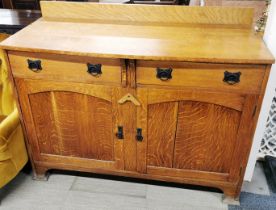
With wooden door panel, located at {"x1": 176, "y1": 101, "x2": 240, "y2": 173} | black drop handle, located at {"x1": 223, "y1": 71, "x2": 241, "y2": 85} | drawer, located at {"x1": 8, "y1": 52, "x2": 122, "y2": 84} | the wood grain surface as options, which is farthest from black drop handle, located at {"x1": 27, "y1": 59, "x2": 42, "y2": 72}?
black drop handle, located at {"x1": 223, "y1": 71, "x2": 241, "y2": 85}

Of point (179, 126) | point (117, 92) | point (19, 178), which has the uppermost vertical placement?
point (117, 92)

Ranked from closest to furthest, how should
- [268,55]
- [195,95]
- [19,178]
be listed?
1. [268,55]
2. [195,95]
3. [19,178]

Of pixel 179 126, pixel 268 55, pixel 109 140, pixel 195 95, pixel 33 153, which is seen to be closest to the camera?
pixel 268 55

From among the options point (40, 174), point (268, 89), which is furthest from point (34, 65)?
point (268, 89)

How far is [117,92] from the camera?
119cm

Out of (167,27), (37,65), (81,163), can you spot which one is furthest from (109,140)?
(167,27)

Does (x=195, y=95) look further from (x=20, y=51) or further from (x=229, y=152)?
(x=20, y=51)

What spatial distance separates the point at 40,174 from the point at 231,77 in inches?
43.8

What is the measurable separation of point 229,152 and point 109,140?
0.56 metres

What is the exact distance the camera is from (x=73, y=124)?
134 centimetres

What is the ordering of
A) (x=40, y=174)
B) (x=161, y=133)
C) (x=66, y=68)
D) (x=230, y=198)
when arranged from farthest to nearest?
(x=40, y=174) → (x=230, y=198) → (x=161, y=133) → (x=66, y=68)

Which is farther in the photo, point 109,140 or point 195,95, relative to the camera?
point 109,140

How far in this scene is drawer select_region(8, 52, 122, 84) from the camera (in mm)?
1137

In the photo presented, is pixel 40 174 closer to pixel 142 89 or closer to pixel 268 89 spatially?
pixel 142 89
